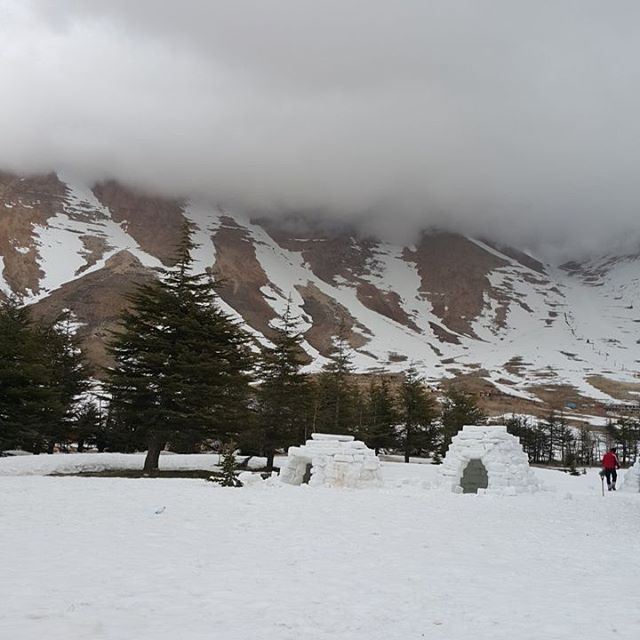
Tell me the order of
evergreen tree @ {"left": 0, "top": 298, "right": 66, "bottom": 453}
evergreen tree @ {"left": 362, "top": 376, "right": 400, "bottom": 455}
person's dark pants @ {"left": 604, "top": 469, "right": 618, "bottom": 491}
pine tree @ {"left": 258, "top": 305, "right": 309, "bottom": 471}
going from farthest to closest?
evergreen tree @ {"left": 362, "top": 376, "right": 400, "bottom": 455}, pine tree @ {"left": 258, "top": 305, "right": 309, "bottom": 471}, evergreen tree @ {"left": 0, "top": 298, "right": 66, "bottom": 453}, person's dark pants @ {"left": 604, "top": 469, "right": 618, "bottom": 491}

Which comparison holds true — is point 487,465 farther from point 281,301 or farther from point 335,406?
point 281,301

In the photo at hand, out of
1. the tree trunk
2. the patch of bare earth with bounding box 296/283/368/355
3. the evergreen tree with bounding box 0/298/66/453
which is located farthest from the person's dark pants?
the patch of bare earth with bounding box 296/283/368/355

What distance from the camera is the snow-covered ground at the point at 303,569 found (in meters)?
5.98

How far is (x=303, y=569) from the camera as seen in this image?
8.47 m

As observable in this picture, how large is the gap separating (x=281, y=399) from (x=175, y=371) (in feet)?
27.9

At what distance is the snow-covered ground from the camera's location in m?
5.98

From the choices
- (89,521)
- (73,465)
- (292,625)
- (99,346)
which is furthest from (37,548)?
(99,346)

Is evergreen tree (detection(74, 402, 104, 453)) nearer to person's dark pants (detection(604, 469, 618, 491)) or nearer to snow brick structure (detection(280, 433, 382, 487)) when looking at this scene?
snow brick structure (detection(280, 433, 382, 487))

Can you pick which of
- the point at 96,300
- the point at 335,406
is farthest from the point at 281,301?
the point at 335,406

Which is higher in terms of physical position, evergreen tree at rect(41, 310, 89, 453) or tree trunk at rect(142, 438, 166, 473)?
evergreen tree at rect(41, 310, 89, 453)

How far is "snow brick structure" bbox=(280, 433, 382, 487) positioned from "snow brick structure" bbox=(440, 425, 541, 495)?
3.28 m

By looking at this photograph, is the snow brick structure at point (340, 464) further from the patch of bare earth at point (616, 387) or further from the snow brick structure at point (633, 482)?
the patch of bare earth at point (616, 387)

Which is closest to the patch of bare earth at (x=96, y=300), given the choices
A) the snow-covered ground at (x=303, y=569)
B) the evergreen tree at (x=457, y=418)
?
the evergreen tree at (x=457, y=418)

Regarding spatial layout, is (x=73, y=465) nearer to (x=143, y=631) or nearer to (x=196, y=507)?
(x=196, y=507)
